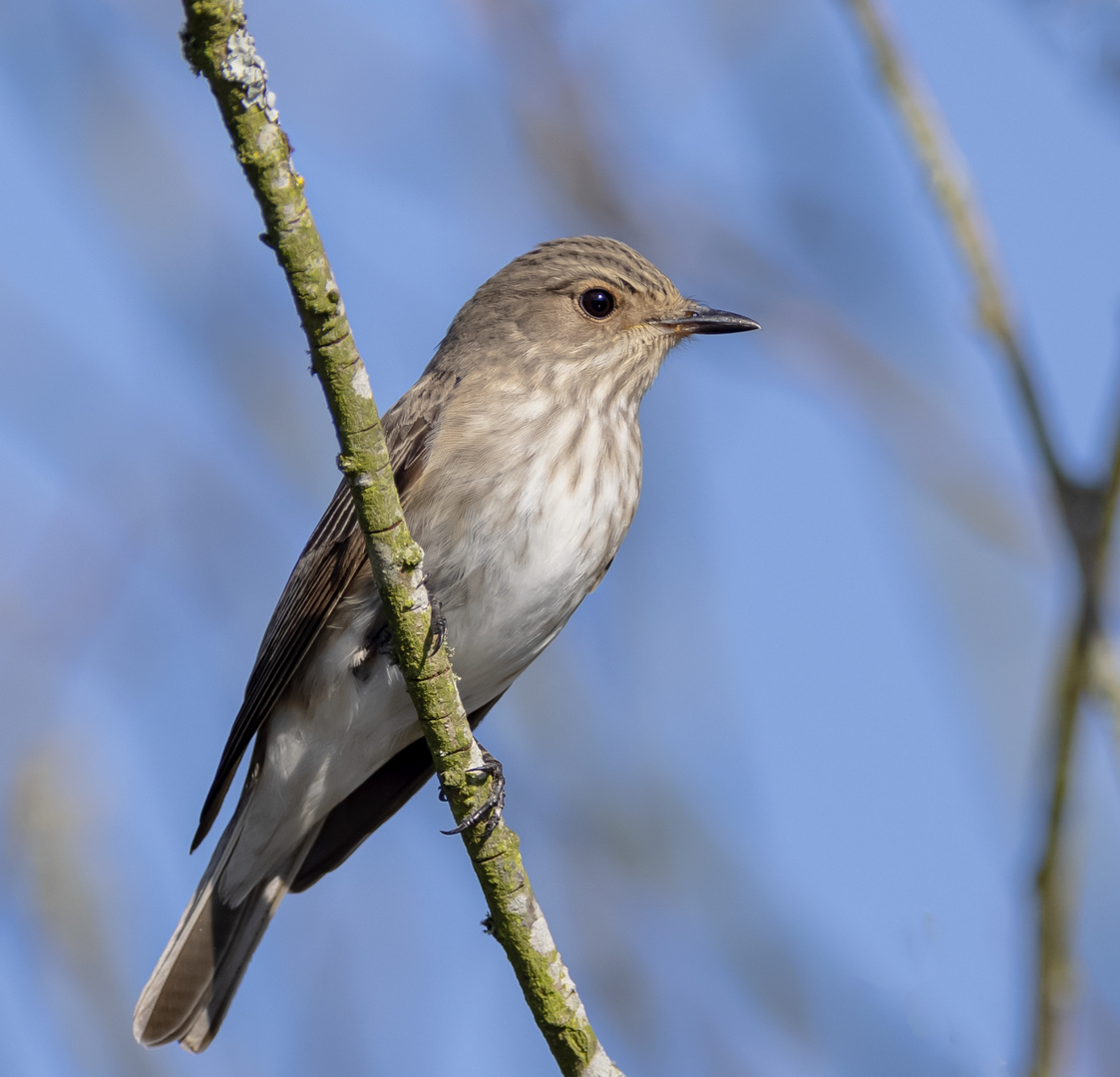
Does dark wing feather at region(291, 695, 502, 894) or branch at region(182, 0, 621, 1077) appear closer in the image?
branch at region(182, 0, 621, 1077)

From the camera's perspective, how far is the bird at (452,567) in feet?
17.0

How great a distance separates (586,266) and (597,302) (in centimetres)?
17

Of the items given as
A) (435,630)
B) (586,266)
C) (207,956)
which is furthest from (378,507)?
(207,956)

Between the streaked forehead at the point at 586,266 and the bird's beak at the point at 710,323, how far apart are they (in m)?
0.18

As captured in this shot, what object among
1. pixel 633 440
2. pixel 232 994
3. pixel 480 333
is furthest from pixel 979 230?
pixel 232 994

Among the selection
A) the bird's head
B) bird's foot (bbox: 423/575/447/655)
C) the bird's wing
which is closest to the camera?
bird's foot (bbox: 423/575/447/655)

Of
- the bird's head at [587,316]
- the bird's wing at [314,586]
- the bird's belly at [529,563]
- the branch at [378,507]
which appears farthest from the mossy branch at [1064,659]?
the bird's head at [587,316]

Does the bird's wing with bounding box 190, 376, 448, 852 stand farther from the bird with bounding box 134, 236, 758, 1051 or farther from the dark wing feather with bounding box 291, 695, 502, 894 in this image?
the dark wing feather with bounding box 291, 695, 502, 894

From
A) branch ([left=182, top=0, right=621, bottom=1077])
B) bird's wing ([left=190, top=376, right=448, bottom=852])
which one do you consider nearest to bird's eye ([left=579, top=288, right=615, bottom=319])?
bird's wing ([left=190, top=376, right=448, bottom=852])

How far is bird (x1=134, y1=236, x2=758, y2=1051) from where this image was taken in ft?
17.0

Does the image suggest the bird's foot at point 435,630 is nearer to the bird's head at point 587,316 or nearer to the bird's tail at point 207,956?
the bird's head at point 587,316

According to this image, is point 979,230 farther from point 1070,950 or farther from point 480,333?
point 480,333

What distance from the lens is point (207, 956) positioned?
20.2 feet

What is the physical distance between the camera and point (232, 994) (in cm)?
616
